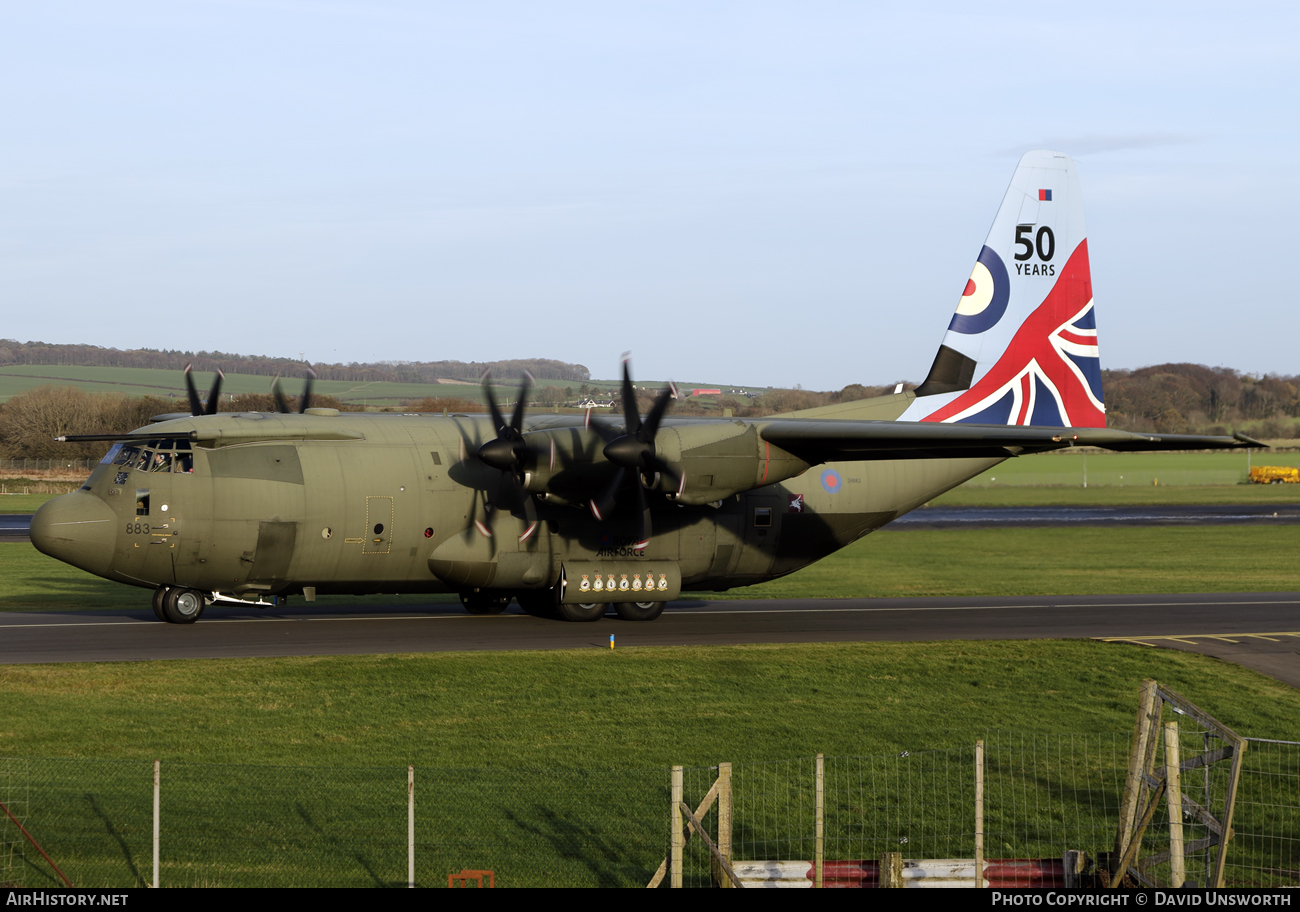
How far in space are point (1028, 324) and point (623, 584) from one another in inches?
534

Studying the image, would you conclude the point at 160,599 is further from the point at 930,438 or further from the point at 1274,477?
the point at 1274,477

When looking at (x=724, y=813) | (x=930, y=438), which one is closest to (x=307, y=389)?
(x=930, y=438)

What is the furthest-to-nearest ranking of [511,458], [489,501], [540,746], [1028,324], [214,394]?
[1028,324] → [214,394] → [489,501] → [511,458] → [540,746]

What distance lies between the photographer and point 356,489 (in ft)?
A: 83.6

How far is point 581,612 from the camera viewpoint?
27938 millimetres

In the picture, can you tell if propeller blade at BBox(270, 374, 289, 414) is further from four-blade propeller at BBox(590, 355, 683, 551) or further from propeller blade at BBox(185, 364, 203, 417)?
four-blade propeller at BBox(590, 355, 683, 551)

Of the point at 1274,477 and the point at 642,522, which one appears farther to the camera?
A: the point at 1274,477

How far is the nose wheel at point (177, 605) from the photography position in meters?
25.9

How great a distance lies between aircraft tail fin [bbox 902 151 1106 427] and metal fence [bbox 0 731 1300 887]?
15.1 meters

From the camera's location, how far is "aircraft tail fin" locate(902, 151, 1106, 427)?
104 feet
